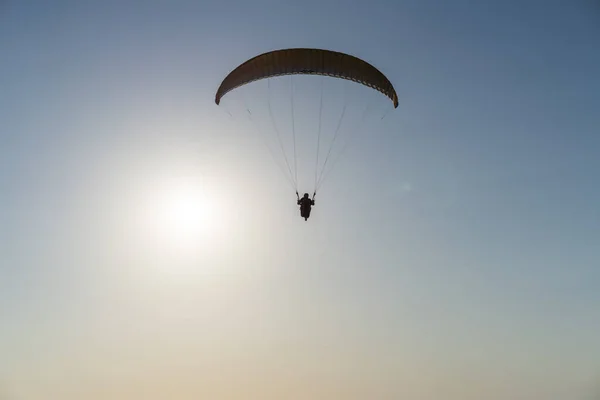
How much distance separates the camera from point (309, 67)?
74.5 ft

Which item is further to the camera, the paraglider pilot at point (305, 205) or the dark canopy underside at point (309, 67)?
the paraglider pilot at point (305, 205)

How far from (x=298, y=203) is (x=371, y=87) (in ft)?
25.7

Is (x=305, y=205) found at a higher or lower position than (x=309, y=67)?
lower

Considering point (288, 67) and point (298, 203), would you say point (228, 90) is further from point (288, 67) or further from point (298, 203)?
point (298, 203)

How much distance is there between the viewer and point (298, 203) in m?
26.5

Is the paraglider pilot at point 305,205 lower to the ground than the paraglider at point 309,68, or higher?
lower

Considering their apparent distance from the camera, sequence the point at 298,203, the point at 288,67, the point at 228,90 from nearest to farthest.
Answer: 1. the point at 288,67
2. the point at 228,90
3. the point at 298,203

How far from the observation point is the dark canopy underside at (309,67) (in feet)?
73.5

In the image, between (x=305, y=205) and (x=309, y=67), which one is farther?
(x=305, y=205)

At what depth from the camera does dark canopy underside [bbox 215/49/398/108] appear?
22406 mm

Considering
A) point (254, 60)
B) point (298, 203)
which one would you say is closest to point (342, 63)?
point (254, 60)

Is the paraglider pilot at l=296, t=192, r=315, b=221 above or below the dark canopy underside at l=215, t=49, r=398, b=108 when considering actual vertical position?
below

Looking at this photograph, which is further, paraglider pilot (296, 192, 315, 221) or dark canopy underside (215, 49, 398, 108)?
paraglider pilot (296, 192, 315, 221)

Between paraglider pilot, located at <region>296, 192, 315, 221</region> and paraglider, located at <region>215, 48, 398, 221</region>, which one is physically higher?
paraglider, located at <region>215, 48, 398, 221</region>
